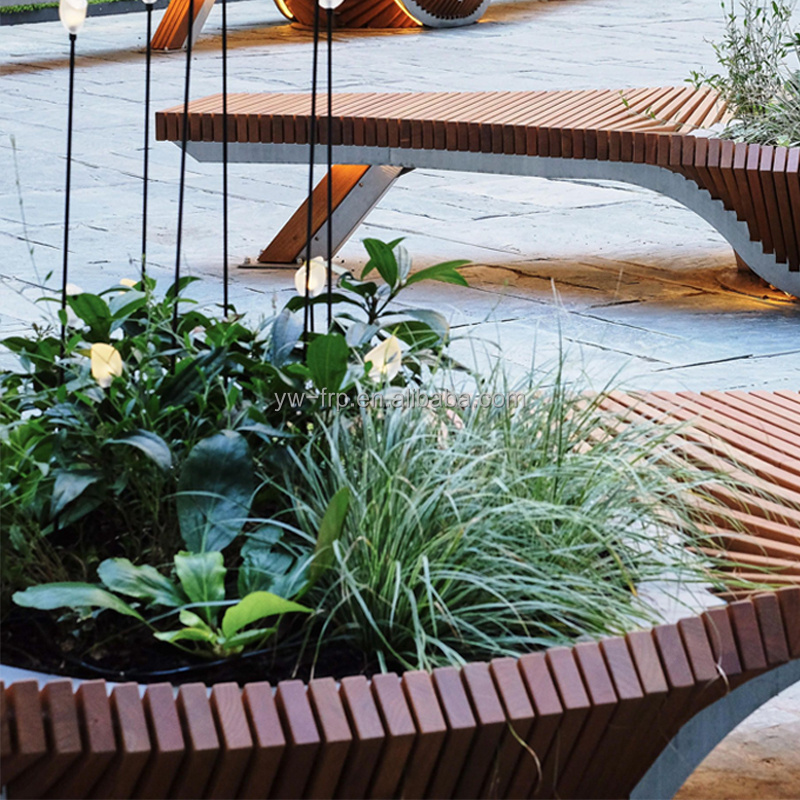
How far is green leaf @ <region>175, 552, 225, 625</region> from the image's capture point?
2162 millimetres

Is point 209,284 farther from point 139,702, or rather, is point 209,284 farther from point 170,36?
point 170,36

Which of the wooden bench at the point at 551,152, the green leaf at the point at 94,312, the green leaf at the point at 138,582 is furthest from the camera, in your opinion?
the wooden bench at the point at 551,152

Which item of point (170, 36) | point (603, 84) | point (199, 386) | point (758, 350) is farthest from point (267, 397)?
point (170, 36)

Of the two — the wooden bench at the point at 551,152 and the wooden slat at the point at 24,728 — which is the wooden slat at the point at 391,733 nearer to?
the wooden slat at the point at 24,728

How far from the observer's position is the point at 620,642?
204 centimetres

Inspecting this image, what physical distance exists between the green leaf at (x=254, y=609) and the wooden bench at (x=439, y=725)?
170mm

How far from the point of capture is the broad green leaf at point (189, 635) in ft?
6.77

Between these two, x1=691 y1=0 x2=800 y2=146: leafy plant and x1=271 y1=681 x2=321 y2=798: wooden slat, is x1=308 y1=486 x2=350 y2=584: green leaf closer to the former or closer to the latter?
x1=271 y1=681 x2=321 y2=798: wooden slat

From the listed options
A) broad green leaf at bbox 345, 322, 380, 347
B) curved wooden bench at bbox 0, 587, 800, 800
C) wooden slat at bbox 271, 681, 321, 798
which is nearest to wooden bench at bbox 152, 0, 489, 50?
broad green leaf at bbox 345, 322, 380, 347

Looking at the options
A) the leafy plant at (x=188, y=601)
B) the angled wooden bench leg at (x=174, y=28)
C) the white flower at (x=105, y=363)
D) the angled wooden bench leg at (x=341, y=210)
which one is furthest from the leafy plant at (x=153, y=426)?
the angled wooden bench leg at (x=174, y=28)

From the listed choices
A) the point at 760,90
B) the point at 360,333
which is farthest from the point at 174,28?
the point at 360,333

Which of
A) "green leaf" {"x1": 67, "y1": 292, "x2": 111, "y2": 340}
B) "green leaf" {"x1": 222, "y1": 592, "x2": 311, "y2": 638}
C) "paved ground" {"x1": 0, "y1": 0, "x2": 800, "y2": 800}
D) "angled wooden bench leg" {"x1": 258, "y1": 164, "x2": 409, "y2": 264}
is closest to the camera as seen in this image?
"green leaf" {"x1": 222, "y1": 592, "x2": 311, "y2": 638}

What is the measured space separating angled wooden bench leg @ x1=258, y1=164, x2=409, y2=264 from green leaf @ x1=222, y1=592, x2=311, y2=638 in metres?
4.14

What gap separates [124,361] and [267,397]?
28 cm
